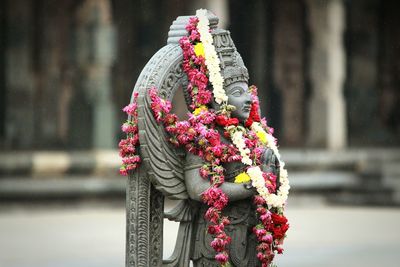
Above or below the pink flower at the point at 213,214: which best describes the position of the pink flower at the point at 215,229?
below

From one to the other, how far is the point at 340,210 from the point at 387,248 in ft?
19.0

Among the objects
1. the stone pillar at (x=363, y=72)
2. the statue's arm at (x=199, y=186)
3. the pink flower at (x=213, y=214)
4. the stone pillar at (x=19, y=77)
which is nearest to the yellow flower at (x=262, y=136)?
the statue's arm at (x=199, y=186)

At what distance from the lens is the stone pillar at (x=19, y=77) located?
25.7 metres

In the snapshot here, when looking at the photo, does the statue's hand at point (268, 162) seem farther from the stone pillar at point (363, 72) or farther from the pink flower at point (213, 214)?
the stone pillar at point (363, 72)

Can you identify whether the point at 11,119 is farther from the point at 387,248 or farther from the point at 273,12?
the point at 387,248

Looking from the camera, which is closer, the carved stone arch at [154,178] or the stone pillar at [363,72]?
the carved stone arch at [154,178]

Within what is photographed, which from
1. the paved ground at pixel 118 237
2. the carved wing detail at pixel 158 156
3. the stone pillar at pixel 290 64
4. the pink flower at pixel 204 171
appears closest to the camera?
A: the carved wing detail at pixel 158 156

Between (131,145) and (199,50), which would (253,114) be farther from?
(131,145)

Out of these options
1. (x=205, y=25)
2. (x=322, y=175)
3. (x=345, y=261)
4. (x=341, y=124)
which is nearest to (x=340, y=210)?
(x=322, y=175)

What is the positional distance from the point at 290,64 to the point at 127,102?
11.7 ft

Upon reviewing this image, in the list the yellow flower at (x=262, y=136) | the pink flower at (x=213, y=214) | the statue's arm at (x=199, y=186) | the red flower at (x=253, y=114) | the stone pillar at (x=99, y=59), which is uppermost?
the stone pillar at (x=99, y=59)

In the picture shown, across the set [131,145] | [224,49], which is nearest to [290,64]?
[224,49]

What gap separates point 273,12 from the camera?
28.8 metres

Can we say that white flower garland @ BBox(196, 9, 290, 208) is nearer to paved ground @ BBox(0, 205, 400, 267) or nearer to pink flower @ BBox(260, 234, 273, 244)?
pink flower @ BBox(260, 234, 273, 244)
